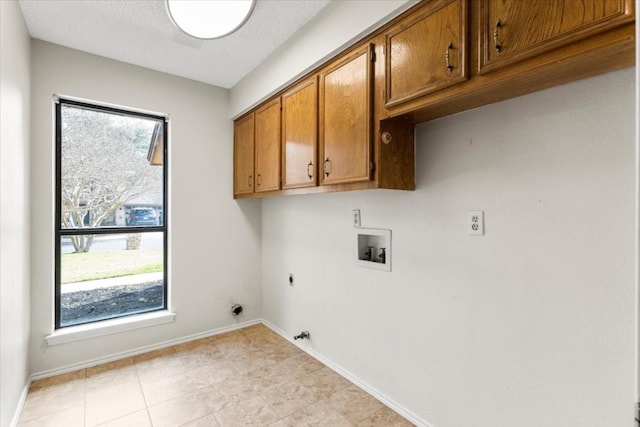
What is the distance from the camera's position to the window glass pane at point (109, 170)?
249 centimetres

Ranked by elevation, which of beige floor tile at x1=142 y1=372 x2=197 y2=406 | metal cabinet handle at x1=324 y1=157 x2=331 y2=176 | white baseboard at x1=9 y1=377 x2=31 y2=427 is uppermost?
metal cabinet handle at x1=324 y1=157 x2=331 y2=176

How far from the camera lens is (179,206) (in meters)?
2.91

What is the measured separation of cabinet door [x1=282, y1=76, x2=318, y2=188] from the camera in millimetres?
2057

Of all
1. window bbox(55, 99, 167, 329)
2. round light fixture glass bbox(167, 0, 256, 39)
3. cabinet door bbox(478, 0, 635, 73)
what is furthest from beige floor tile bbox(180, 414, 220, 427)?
round light fixture glass bbox(167, 0, 256, 39)

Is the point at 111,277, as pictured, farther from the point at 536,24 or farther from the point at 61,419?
the point at 536,24

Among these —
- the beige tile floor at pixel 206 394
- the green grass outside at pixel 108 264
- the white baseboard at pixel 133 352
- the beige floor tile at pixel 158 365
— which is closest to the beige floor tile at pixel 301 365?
the beige tile floor at pixel 206 394

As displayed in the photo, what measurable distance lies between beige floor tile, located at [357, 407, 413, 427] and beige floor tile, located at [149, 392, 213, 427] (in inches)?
38.3

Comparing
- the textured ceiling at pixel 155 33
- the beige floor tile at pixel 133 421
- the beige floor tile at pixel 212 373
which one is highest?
the textured ceiling at pixel 155 33

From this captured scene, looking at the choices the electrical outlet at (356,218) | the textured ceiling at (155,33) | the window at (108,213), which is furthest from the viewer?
the window at (108,213)

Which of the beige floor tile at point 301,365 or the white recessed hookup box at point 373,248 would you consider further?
the beige floor tile at point 301,365

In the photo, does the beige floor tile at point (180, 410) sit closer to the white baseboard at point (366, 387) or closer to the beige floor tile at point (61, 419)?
the beige floor tile at point (61, 419)

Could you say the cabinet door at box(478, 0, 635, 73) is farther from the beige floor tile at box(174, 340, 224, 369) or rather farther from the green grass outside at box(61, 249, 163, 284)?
the green grass outside at box(61, 249, 163, 284)

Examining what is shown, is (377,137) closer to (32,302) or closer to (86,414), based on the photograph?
(86,414)

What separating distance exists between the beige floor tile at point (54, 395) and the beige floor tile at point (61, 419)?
0.13ft
